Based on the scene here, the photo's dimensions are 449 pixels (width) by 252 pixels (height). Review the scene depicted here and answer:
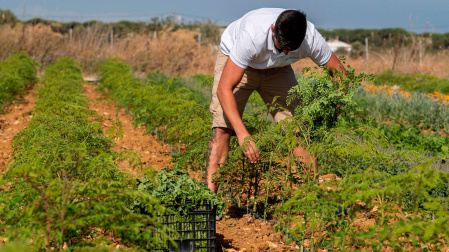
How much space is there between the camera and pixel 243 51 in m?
3.26

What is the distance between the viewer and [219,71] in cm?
386

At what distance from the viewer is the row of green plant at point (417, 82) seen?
11.3m

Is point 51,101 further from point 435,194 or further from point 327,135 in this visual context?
point 435,194

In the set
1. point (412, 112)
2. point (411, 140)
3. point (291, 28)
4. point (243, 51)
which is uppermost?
point (291, 28)

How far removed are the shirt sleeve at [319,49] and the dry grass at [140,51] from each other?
47.0 feet

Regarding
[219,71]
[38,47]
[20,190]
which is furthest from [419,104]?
[38,47]

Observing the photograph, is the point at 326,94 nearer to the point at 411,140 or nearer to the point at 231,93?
the point at 231,93

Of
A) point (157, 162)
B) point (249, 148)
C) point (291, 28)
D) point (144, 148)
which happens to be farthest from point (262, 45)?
point (144, 148)

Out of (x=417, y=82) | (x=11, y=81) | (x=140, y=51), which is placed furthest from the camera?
(x=140, y=51)

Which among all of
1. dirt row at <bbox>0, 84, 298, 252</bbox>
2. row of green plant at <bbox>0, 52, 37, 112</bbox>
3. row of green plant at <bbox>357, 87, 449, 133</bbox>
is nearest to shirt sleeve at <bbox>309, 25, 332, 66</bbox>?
dirt row at <bbox>0, 84, 298, 252</bbox>

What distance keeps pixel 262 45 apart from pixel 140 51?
16552 mm

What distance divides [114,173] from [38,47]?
1749cm

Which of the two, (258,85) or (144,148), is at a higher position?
(258,85)

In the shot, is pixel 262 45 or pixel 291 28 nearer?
pixel 291 28
